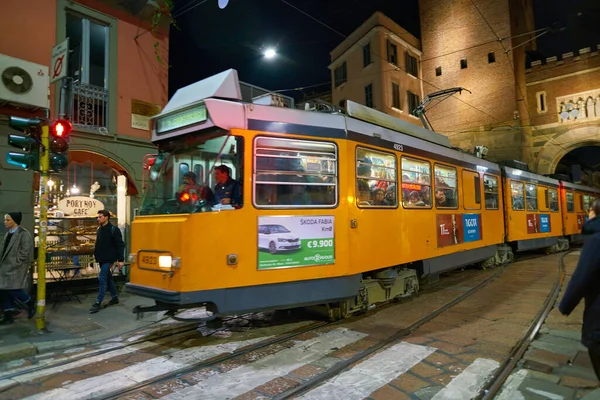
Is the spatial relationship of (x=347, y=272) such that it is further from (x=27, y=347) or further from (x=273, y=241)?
(x=27, y=347)

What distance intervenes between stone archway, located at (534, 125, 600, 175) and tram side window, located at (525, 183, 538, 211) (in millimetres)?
14454

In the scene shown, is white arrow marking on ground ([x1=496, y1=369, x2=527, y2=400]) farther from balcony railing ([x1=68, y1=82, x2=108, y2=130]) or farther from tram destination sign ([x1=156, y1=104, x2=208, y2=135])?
balcony railing ([x1=68, y1=82, x2=108, y2=130])

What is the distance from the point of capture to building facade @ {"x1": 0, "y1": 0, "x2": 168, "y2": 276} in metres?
7.50

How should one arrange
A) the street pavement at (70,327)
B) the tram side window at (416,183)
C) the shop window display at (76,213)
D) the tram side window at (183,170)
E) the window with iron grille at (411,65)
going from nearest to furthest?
1. the tram side window at (183,170)
2. the street pavement at (70,327)
3. the tram side window at (416,183)
4. the shop window display at (76,213)
5. the window with iron grille at (411,65)

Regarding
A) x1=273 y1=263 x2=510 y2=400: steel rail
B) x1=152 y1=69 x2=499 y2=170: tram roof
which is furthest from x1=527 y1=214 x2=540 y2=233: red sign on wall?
x1=152 y1=69 x2=499 y2=170: tram roof

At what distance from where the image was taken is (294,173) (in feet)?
16.4

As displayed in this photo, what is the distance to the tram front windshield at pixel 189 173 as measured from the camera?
4.64m

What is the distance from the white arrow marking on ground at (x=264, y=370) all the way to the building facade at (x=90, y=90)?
6.11 m

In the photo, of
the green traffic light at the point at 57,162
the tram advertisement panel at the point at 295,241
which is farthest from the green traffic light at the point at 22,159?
the tram advertisement panel at the point at 295,241

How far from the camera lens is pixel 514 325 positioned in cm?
556

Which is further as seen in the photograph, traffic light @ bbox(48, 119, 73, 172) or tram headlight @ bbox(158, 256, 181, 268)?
traffic light @ bbox(48, 119, 73, 172)

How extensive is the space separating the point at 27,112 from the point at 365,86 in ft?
72.4

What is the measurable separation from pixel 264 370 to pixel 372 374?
1.17 metres

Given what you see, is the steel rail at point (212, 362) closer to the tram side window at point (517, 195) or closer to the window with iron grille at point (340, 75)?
the tram side window at point (517, 195)
